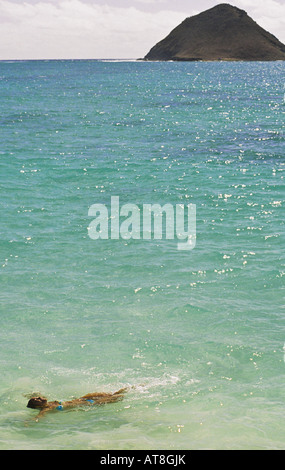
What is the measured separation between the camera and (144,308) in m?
15.9

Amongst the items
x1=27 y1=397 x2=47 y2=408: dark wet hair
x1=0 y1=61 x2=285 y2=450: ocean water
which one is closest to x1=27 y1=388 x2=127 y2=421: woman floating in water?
x1=27 y1=397 x2=47 y2=408: dark wet hair

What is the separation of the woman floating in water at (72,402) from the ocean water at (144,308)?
17 centimetres

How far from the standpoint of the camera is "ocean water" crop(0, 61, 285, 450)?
34.9ft

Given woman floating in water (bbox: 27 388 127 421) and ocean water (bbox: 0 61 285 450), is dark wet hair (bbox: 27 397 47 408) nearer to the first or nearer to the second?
woman floating in water (bbox: 27 388 127 421)

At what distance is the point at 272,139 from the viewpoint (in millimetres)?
45719

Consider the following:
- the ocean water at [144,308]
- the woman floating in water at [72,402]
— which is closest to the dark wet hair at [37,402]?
the woman floating in water at [72,402]

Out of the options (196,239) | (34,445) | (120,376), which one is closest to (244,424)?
(120,376)

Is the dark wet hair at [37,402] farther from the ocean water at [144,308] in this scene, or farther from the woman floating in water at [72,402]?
the ocean water at [144,308]

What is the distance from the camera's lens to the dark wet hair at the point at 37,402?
36.6 ft

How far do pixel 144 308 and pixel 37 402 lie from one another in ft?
18.2

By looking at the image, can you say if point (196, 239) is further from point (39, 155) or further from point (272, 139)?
point (272, 139)

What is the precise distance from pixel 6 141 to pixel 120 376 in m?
35.1

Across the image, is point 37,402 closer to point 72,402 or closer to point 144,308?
point 72,402

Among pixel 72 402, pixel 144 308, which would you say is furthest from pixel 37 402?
pixel 144 308
